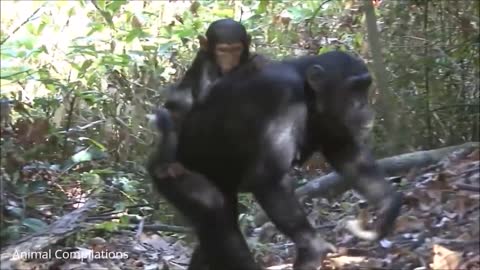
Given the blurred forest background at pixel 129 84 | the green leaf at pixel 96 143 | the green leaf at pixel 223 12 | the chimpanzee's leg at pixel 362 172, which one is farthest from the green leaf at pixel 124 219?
the green leaf at pixel 223 12

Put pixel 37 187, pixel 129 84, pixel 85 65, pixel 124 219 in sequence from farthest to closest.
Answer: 1. pixel 129 84
2. pixel 85 65
3. pixel 37 187
4. pixel 124 219

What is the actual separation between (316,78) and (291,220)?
28.9 inches

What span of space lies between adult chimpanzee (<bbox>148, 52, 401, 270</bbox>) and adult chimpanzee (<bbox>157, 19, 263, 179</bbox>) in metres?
0.15

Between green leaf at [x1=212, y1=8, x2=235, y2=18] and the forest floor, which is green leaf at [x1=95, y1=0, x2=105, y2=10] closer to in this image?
green leaf at [x1=212, y1=8, x2=235, y2=18]

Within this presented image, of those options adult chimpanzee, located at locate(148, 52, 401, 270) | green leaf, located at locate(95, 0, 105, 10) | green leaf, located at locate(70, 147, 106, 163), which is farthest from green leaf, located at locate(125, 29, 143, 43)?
adult chimpanzee, located at locate(148, 52, 401, 270)

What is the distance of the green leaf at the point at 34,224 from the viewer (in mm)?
4449

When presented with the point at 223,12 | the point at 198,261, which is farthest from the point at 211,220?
Answer: the point at 223,12

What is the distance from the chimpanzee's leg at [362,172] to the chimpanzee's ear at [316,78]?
28 centimetres

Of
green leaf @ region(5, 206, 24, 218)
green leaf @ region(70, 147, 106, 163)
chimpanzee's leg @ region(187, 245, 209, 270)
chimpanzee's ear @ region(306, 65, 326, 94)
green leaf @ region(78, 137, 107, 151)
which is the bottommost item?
chimpanzee's leg @ region(187, 245, 209, 270)

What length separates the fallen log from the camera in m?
5.23

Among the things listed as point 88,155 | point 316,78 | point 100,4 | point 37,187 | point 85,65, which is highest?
point 100,4

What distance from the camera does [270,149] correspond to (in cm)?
376

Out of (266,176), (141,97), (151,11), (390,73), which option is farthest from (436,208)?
(151,11)

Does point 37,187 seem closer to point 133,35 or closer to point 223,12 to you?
point 133,35
